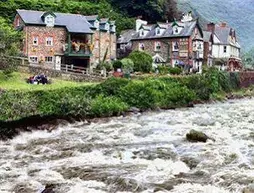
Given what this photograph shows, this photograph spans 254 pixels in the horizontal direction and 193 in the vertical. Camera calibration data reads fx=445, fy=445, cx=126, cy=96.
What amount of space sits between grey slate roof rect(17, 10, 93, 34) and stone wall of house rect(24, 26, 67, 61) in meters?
0.77

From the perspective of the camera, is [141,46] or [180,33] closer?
[180,33]

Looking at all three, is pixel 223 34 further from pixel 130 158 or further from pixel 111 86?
pixel 130 158

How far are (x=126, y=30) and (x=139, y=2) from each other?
1133 cm

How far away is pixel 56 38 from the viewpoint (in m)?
58.1

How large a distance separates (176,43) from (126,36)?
1208 centimetres

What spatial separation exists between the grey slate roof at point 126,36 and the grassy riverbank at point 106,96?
77.4 ft

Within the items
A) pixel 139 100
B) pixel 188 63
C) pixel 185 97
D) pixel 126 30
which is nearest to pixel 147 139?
pixel 139 100

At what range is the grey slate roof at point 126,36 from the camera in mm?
79500

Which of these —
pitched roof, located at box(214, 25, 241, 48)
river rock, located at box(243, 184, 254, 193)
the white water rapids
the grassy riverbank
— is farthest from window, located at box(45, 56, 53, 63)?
river rock, located at box(243, 184, 254, 193)

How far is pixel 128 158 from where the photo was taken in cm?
2512

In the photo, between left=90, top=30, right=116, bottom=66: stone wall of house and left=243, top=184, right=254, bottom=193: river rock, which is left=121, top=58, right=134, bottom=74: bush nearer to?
left=90, top=30, right=116, bottom=66: stone wall of house

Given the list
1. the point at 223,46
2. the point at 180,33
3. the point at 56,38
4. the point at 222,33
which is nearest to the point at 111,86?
the point at 56,38

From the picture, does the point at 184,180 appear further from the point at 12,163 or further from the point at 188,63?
the point at 188,63

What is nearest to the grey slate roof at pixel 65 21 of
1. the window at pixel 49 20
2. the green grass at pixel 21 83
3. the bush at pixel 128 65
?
the window at pixel 49 20
